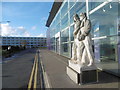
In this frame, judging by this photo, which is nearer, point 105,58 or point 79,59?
point 79,59

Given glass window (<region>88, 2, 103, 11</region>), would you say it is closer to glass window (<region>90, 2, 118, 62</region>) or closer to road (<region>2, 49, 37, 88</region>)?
glass window (<region>90, 2, 118, 62</region>)

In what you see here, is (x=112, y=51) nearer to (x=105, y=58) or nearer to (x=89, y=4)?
(x=105, y=58)

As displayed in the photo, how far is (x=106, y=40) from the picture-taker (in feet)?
25.6

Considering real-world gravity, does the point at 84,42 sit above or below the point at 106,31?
below

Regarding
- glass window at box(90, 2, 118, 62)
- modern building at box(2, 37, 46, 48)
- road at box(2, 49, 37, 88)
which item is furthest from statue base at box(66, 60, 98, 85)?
modern building at box(2, 37, 46, 48)

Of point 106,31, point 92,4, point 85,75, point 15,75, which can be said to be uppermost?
point 92,4

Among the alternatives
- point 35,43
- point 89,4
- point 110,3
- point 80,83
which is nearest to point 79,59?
point 80,83

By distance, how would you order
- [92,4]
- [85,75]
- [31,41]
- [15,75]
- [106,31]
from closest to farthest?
1. [85,75]
2. [15,75]
3. [106,31]
4. [92,4]
5. [31,41]

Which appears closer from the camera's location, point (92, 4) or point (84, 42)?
point (84, 42)

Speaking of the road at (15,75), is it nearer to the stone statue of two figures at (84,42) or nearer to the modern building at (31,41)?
the stone statue of two figures at (84,42)

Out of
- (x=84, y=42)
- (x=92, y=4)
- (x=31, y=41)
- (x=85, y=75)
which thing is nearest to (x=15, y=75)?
(x=85, y=75)

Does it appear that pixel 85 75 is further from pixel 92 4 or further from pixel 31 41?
pixel 31 41

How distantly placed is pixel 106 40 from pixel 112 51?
2.64ft

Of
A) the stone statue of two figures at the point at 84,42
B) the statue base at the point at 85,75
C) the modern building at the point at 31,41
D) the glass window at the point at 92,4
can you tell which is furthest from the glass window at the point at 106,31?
the modern building at the point at 31,41
